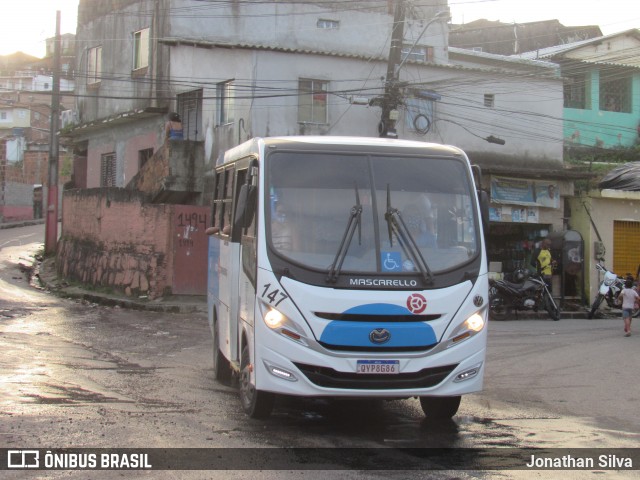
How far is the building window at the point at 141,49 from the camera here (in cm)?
2991

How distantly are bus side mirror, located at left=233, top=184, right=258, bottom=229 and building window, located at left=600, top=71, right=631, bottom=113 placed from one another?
35531 mm

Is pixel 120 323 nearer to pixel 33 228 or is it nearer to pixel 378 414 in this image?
pixel 378 414

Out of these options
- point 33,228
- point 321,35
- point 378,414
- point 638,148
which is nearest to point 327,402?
point 378,414

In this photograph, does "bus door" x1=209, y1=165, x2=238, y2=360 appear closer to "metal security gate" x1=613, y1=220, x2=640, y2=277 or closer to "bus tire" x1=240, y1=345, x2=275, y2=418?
"bus tire" x1=240, y1=345, x2=275, y2=418

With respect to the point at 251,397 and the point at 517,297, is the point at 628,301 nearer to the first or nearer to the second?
the point at 517,297

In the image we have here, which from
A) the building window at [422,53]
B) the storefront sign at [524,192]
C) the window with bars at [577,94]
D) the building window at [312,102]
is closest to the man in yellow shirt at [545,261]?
the storefront sign at [524,192]

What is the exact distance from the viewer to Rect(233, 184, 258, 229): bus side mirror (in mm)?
7945

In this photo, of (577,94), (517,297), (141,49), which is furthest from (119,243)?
(577,94)

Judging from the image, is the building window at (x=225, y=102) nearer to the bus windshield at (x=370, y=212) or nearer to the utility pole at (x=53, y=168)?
the utility pole at (x=53, y=168)

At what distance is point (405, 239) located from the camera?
306 inches

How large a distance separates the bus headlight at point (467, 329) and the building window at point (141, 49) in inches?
956

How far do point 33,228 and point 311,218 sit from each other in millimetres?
39728

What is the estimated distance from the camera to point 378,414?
8969 mm

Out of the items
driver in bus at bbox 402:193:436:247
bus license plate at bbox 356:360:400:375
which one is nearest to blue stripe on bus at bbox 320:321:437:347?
bus license plate at bbox 356:360:400:375
